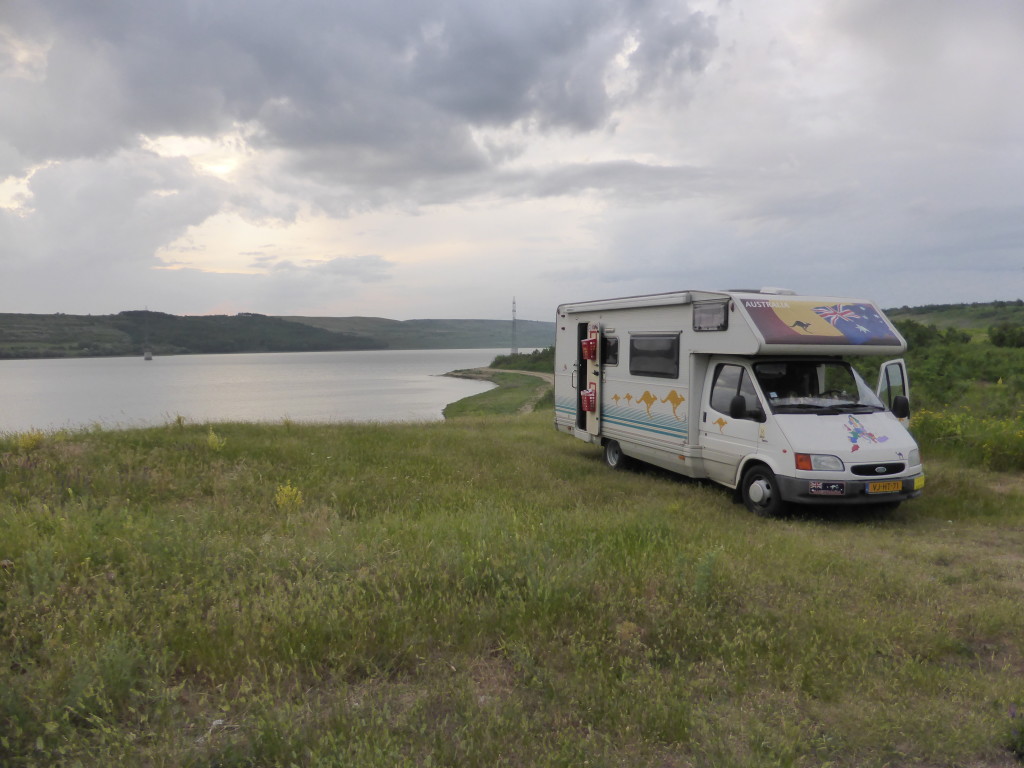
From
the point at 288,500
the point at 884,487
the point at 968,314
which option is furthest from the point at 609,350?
the point at 968,314

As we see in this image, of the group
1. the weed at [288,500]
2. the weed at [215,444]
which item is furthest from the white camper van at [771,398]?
the weed at [215,444]

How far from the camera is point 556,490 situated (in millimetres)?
10195

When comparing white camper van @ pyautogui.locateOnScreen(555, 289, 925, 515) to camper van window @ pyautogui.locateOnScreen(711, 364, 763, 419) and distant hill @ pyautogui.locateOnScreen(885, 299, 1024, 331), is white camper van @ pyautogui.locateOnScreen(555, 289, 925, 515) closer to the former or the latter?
camper van window @ pyautogui.locateOnScreen(711, 364, 763, 419)

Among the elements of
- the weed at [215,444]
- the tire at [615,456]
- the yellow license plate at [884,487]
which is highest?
the weed at [215,444]

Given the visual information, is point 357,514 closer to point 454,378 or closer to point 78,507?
point 78,507

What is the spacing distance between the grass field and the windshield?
1.92m

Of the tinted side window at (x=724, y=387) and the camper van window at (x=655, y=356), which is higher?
the camper van window at (x=655, y=356)

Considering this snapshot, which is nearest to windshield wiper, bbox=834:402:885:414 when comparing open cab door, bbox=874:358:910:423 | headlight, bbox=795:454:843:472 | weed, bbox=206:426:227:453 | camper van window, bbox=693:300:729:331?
open cab door, bbox=874:358:910:423

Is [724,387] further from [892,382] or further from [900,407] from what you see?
[892,382]

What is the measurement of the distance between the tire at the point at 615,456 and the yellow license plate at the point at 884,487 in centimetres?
475

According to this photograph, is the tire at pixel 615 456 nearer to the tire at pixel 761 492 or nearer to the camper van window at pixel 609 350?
the camper van window at pixel 609 350

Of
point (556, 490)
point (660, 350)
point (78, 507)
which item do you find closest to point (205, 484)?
point (78, 507)

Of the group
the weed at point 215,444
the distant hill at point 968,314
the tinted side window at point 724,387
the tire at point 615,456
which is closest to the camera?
the tinted side window at point 724,387

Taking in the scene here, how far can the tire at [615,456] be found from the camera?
1288cm
